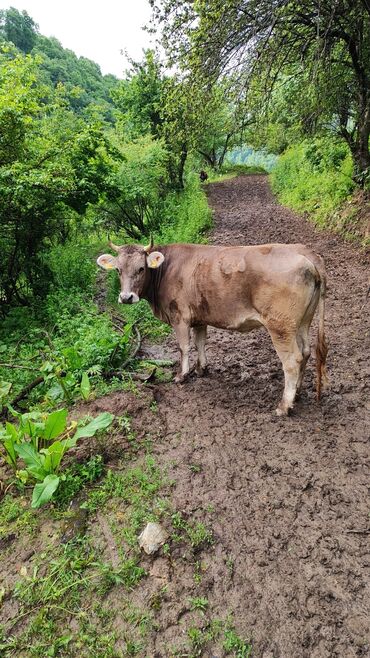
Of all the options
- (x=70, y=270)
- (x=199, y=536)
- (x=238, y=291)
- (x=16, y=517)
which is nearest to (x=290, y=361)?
(x=238, y=291)

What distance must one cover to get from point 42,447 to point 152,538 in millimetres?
1403

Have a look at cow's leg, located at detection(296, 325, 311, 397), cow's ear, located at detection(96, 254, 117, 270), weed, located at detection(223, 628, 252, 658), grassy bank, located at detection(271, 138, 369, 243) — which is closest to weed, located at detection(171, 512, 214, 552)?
weed, located at detection(223, 628, 252, 658)

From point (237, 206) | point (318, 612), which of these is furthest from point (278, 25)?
point (237, 206)

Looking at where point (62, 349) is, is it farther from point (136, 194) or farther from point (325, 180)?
point (325, 180)

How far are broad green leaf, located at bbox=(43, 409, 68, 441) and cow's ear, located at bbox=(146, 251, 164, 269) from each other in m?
2.31

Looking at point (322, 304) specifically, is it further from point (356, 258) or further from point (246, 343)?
point (356, 258)

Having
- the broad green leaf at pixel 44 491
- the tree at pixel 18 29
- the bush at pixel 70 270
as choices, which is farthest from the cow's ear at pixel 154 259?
the tree at pixel 18 29

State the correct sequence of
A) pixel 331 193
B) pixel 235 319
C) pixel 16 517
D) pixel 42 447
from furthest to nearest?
pixel 331 193 < pixel 235 319 < pixel 42 447 < pixel 16 517

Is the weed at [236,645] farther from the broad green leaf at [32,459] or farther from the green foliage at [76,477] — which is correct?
the broad green leaf at [32,459]

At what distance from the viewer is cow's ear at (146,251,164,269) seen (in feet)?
15.8

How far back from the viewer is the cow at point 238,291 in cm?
385

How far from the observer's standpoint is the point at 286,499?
3145 mm

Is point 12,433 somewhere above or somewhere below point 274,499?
above

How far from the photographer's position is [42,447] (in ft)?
11.3
